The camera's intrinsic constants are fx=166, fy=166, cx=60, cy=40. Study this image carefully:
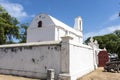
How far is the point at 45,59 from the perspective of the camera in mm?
12750

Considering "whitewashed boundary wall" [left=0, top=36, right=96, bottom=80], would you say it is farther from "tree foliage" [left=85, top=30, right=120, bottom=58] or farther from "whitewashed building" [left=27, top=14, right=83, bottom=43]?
"tree foliage" [left=85, top=30, right=120, bottom=58]

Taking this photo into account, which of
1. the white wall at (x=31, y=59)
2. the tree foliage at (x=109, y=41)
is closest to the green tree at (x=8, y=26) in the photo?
the white wall at (x=31, y=59)

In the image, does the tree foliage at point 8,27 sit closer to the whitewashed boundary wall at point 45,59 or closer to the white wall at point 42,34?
the white wall at point 42,34

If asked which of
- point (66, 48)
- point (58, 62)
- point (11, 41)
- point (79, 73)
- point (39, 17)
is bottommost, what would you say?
point (79, 73)

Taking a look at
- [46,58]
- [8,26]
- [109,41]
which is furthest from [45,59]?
[109,41]

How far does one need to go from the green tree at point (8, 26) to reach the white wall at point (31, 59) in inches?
800

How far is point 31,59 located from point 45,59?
142cm

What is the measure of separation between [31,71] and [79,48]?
4.33 m

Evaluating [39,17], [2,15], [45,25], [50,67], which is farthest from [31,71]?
[2,15]

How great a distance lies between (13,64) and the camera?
1460cm

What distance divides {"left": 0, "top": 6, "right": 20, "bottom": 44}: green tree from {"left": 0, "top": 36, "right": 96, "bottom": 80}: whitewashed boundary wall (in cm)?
2078

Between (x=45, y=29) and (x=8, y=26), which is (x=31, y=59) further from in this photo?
(x=8, y=26)

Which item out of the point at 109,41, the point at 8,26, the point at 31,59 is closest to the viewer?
the point at 31,59

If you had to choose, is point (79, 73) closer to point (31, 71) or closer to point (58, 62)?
point (58, 62)
